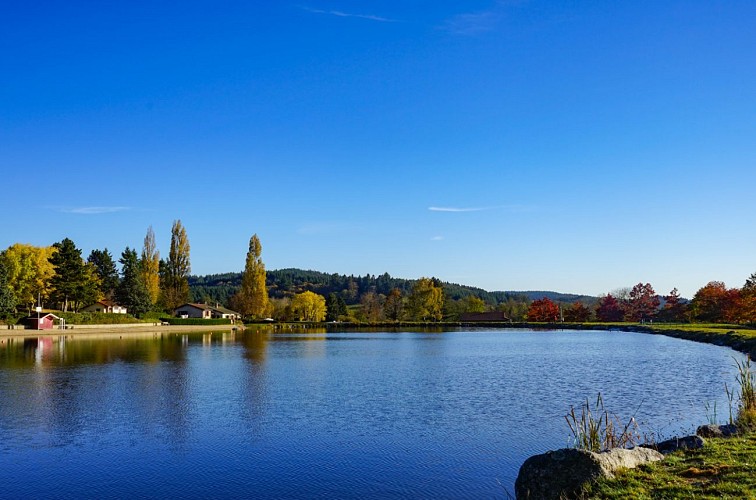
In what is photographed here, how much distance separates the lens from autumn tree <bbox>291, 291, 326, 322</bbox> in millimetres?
113312

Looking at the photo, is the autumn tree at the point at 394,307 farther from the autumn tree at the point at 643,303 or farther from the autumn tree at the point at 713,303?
the autumn tree at the point at 713,303

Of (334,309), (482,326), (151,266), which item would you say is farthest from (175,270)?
(482,326)

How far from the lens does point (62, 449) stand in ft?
43.9

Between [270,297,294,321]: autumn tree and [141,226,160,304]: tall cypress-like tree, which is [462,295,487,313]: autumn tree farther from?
[141,226,160,304]: tall cypress-like tree

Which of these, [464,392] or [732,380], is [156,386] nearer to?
[464,392]

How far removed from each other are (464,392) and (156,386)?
479 inches

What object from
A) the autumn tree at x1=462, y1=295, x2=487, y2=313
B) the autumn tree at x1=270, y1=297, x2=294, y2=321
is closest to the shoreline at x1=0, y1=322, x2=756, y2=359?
the autumn tree at x1=270, y1=297, x2=294, y2=321

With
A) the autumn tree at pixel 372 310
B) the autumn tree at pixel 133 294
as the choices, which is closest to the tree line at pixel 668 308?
the autumn tree at pixel 372 310

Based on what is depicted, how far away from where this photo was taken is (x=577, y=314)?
111 meters

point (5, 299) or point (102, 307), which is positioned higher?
point (5, 299)

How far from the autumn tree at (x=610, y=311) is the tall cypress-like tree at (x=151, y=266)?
7799 cm

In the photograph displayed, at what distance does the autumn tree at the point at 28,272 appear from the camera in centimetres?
7081

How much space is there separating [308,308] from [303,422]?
97359 millimetres

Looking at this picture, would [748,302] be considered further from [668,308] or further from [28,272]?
[28,272]
